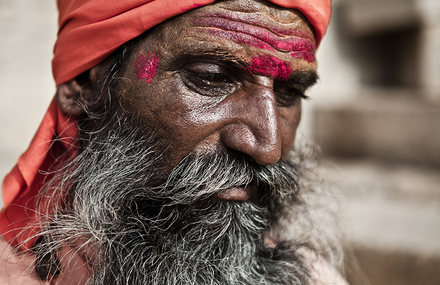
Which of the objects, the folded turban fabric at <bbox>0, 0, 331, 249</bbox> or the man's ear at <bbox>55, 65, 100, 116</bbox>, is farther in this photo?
the man's ear at <bbox>55, 65, 100, 116</bbox>

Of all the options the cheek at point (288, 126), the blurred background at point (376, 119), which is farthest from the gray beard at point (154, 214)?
the blurred background at point (376, 119)

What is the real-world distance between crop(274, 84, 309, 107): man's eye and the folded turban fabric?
29cm

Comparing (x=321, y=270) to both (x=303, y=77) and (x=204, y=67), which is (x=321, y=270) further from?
(x=204, y=67)

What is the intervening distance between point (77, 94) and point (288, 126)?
3.46 ft

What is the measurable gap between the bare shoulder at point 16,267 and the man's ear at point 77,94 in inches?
27.8

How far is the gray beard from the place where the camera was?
1.64 meters

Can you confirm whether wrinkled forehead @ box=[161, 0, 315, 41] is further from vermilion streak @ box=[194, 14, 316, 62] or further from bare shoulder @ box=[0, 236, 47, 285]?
bare shoulder @ box=[0, 236, 47, 285]

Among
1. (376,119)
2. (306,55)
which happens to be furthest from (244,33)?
(376,119)

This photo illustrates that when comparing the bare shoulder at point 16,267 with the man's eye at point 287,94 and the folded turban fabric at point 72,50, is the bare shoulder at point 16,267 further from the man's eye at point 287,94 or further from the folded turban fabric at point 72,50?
the man's eye at point 287,94

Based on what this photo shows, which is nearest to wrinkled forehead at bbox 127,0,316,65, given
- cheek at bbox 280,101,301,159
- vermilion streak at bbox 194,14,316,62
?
vermilion streak at bbox 194,14,316,62

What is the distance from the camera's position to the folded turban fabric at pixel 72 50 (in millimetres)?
1649

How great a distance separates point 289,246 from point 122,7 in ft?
4.99

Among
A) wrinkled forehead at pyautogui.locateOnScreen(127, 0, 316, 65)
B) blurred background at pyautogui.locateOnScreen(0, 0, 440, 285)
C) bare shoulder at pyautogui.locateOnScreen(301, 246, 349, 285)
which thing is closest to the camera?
wrinkled forehead at pyautogui.locateOnScreen(127, 0, 316, 65)

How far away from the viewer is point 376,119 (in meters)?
6.35
